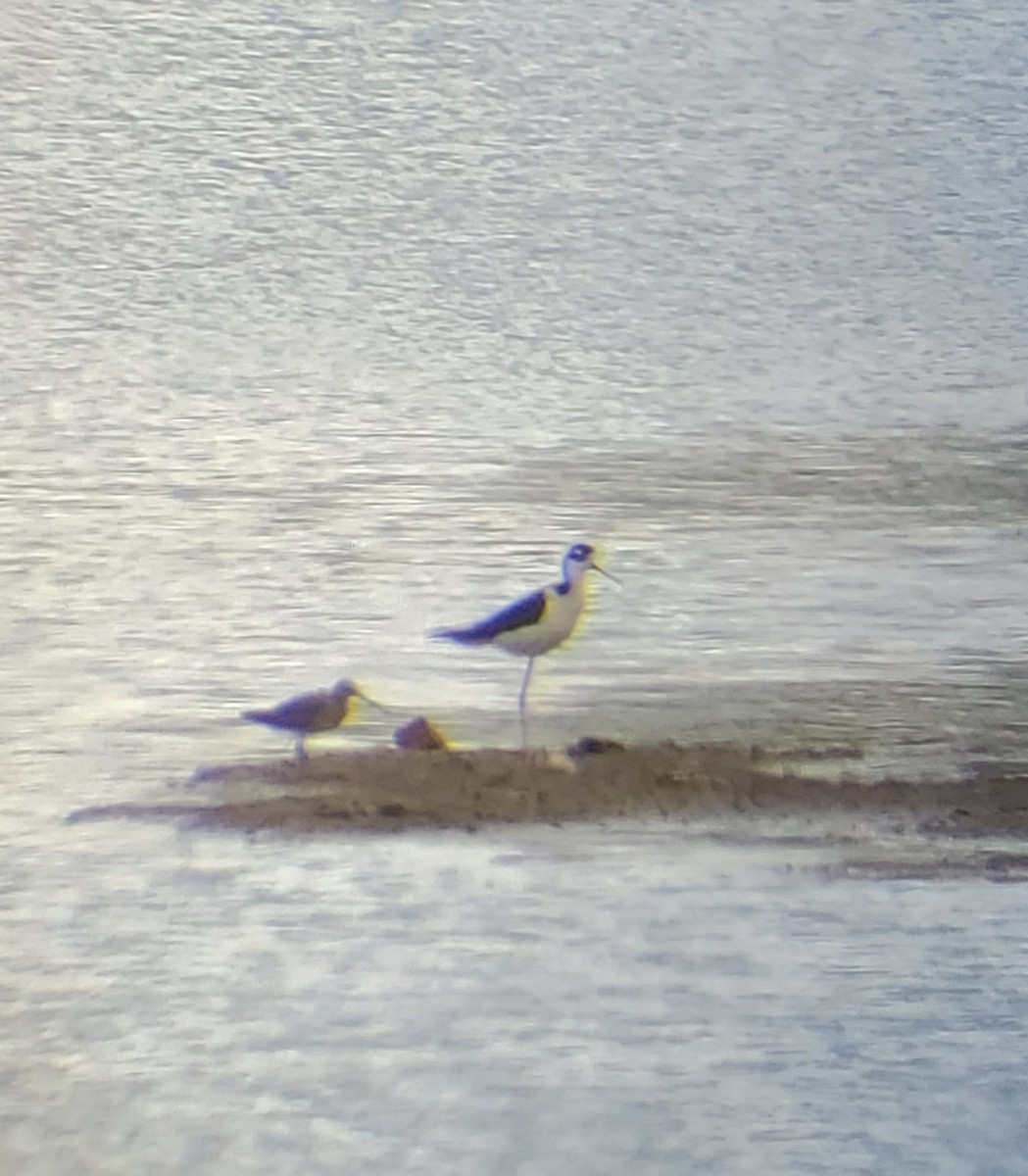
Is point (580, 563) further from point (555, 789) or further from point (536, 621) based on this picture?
point (555, 789)

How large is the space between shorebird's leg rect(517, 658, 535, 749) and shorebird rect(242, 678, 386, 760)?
107 millimetres

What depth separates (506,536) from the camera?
885mm

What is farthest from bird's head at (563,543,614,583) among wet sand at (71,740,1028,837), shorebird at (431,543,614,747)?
wet sand at (71,740,1028,837)

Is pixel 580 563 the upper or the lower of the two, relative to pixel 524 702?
upper

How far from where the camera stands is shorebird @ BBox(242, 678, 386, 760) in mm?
875

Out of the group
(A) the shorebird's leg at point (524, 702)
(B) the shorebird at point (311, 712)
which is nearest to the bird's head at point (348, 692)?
(B) the shorebird at point (311, 712)

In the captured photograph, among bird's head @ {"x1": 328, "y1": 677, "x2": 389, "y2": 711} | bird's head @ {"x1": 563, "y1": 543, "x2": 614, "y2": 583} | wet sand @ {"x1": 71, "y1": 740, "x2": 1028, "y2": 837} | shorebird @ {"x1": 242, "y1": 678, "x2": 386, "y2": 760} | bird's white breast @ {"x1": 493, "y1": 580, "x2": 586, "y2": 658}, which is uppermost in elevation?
bird's head @ {"x1": 563, "y1": 543, "x2": 614, "y2": 583}

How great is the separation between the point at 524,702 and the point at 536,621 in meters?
0.06

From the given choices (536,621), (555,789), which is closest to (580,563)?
(536,621)

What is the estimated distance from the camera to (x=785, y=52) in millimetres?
899

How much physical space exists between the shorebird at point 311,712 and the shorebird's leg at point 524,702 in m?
0.11

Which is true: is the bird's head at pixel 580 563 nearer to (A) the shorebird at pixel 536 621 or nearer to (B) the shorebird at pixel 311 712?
(A) the shorebird at pixel 536 621

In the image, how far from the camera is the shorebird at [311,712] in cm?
87

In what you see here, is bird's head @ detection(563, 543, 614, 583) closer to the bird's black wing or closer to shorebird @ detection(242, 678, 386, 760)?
the bird's black wing
